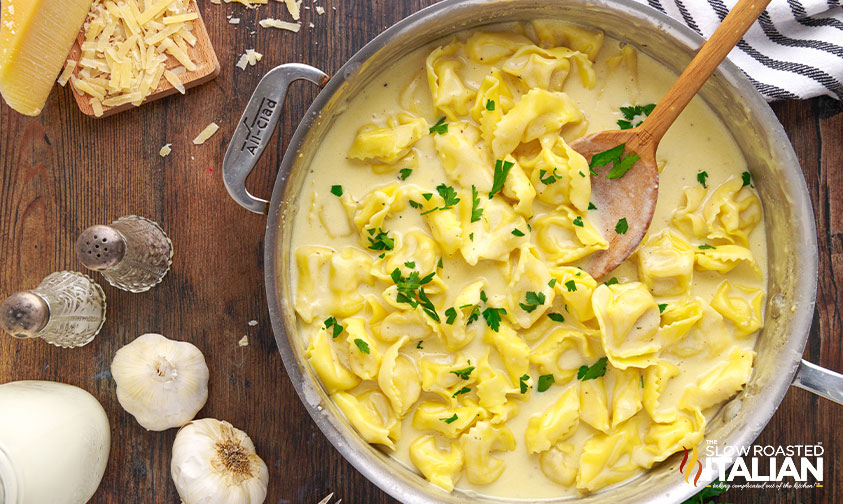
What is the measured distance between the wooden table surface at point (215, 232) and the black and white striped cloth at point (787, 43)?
0.18 meters

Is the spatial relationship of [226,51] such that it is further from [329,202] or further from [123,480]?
[123,480]

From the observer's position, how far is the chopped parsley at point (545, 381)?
324 cm

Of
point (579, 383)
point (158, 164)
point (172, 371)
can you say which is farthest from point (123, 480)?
point (579, 383)

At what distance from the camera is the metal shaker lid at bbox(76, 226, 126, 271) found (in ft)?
10.1

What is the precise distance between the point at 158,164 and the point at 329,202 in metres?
0.91

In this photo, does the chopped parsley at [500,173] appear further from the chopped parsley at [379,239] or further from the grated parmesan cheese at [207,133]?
the grated parmesan cheese at [207,133]

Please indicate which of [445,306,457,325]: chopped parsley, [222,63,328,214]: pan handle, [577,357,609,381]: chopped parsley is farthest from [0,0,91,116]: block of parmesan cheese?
[577,357,609,381]: chopped parsley

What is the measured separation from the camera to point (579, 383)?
330 centimetres

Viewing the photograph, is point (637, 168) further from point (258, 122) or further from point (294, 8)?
point (294, 8)

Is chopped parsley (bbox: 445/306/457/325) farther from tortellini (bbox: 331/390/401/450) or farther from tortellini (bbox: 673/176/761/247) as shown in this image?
tortellini (bbox: 673/176/761/247)

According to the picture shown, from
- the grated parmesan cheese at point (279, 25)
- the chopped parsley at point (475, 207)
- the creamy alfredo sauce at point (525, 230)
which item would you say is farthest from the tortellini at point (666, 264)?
the grated parmesan cheese at point (279, 25)

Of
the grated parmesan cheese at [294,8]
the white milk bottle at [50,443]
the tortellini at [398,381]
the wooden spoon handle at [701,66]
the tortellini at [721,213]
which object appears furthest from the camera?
the grated parmesan cheese at [294,8]

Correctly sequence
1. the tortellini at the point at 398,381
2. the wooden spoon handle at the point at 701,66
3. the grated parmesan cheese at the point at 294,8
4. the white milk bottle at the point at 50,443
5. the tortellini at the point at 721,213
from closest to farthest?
the wooden spoon handle at the point at 701,66 < the white milk bottle at the point at 50,443 < the tortellini at the point at 398,381 < the tortellini at the point at 721,213 < the grated parmesan cheese at the point at 294,8

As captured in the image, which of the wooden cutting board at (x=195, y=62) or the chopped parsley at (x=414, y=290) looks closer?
the chopped parsley at (x=414, y=290)
